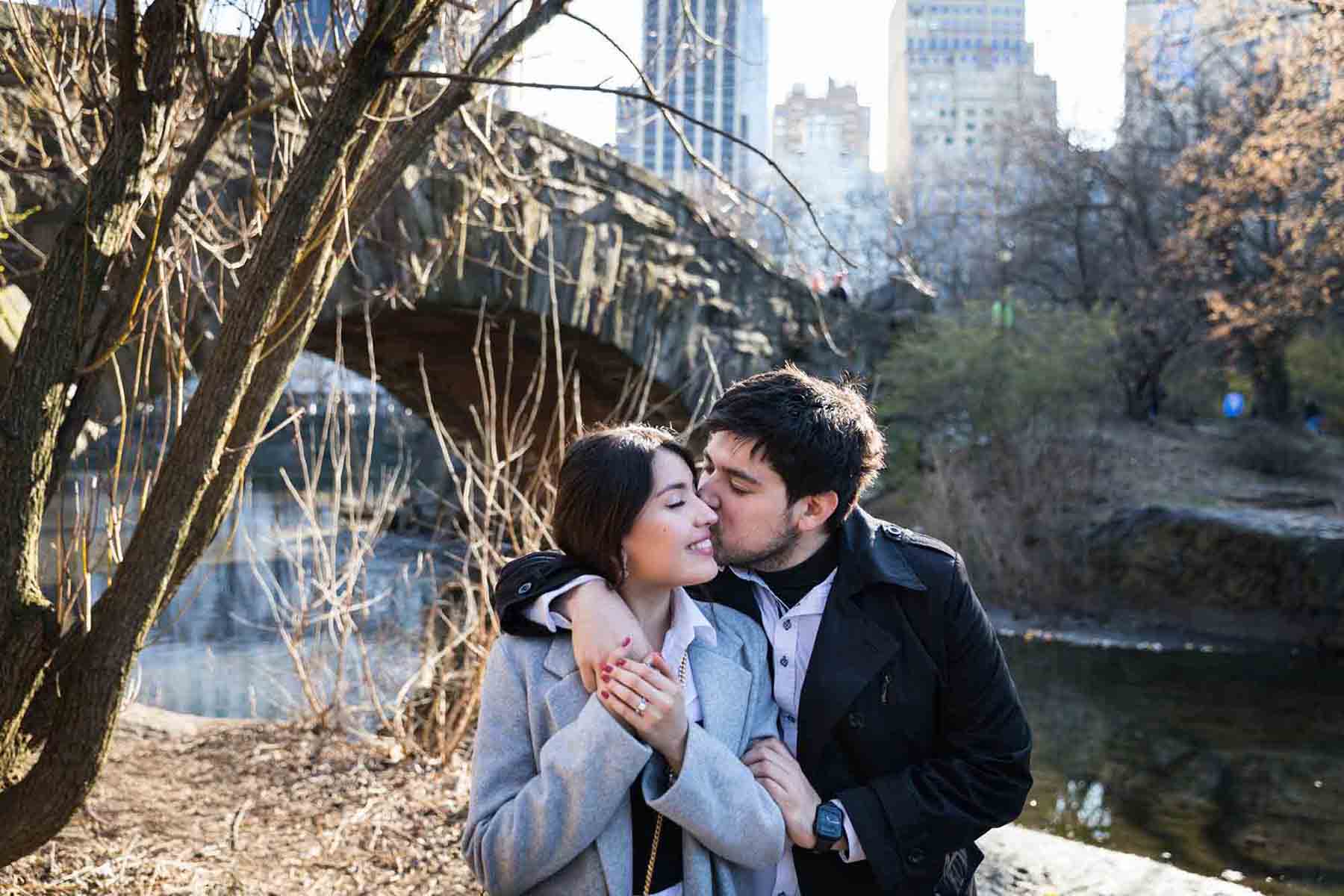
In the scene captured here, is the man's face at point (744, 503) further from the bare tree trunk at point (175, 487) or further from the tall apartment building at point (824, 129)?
the tall apartment building at point (824, 129)

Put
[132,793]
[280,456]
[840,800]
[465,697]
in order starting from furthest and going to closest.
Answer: [280,456]
[465,697]
[132,793]
[840,800]

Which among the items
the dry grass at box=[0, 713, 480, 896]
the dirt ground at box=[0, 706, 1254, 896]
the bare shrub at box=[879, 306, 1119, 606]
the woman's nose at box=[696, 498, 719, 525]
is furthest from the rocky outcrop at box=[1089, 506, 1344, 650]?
the woman's nose at box=[696, 498, 719, 525]

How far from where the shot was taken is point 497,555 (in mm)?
4762

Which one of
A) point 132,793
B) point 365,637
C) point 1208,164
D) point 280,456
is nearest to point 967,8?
point 280,456

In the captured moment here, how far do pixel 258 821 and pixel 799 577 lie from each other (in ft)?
9.20

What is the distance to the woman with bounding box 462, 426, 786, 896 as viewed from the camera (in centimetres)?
183

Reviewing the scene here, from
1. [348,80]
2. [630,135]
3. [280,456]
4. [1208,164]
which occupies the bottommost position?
[280,456]

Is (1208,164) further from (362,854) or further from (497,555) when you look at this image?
(362,854)

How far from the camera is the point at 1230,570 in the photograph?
13422mm

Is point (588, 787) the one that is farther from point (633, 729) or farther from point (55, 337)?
point (55, 337)

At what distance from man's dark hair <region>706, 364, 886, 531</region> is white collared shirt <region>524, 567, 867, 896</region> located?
16cm

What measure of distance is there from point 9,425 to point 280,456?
31.6 meters

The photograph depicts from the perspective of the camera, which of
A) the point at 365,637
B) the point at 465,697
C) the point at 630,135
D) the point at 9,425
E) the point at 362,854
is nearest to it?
the point at 9,425

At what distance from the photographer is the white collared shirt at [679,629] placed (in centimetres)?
195
